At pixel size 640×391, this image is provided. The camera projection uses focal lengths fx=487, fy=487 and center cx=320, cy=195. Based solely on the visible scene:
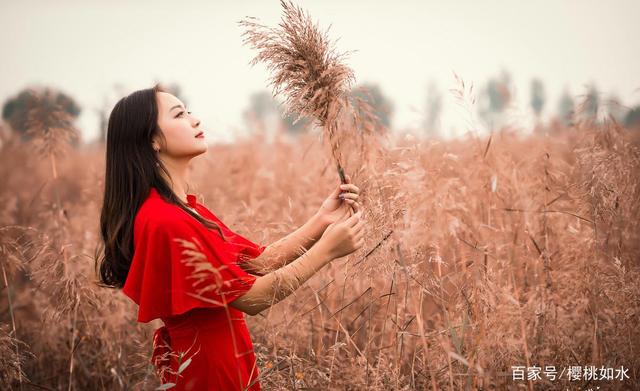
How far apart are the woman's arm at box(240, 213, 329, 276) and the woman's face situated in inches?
21.9

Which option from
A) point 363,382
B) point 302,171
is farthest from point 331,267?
point 302,171

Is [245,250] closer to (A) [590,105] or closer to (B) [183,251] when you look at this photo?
(B) [183,251]

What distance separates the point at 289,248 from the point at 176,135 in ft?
2.38

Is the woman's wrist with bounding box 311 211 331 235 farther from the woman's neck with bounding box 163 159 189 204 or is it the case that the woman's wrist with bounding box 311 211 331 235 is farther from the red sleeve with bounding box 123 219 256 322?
the woman's neck with bounding box 163 159 189 204

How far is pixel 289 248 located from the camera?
2299mm

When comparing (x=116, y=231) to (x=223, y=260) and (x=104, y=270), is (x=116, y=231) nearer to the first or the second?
(x=104, y=270)

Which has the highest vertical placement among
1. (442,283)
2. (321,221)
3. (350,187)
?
(350,187)

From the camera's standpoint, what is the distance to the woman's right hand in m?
1.92

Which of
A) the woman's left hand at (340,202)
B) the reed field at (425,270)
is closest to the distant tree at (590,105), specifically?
the reed field at (425,270)

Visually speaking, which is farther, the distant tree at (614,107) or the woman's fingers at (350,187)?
the distant tree at (614,107)

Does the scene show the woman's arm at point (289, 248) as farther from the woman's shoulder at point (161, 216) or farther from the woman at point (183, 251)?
the woman's shoulder at point (161, 216)

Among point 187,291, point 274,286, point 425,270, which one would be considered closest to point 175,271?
point 187,291

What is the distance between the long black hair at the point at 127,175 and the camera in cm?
208

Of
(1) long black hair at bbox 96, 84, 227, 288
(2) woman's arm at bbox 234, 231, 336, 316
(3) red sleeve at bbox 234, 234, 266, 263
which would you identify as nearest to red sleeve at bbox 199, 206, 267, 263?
(3) red sleeve at bbox 234, 234, 266, 263
